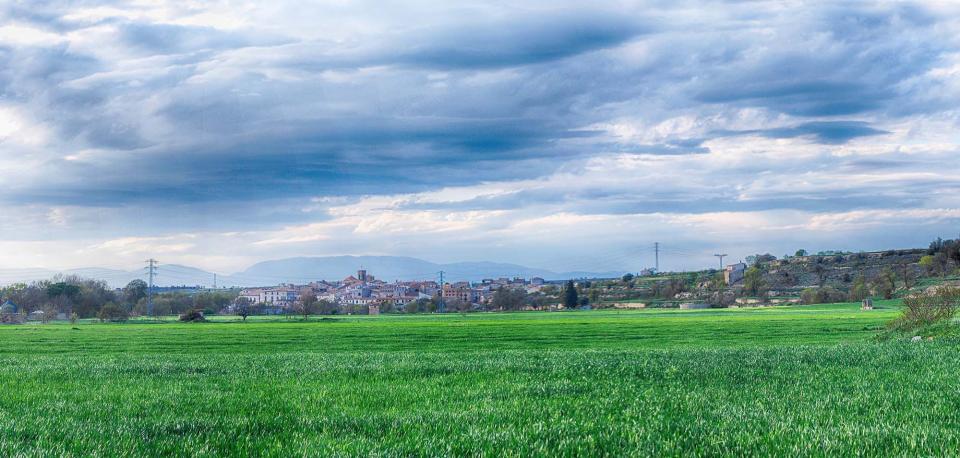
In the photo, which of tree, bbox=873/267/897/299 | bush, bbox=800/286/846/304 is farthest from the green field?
tree, bbox=873/267/897/299

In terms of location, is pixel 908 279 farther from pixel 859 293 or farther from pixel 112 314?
pixel 112 314

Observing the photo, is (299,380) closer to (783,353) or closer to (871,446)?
(871,446)

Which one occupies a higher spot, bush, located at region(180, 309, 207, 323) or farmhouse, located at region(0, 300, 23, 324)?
farmhouse, located at region(0, 300, 23, 324)

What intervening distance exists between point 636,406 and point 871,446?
14.9ft

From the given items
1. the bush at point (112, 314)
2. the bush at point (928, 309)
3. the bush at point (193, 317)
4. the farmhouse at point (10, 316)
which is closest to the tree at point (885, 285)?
the bush at point (928, 309)

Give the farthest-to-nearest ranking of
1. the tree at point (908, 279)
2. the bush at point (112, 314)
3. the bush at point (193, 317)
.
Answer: the tree at point (908, 279)
the bush at point (112, 314)
the bush at point (193, 317)

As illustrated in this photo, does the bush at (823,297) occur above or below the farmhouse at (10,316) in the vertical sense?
below

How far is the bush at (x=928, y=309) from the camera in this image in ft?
151

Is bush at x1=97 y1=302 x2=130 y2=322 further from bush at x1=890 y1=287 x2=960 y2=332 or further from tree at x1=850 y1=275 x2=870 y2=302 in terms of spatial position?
tree at x1=850 y1=275 x2=870 y2=302

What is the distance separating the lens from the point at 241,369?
24406mm

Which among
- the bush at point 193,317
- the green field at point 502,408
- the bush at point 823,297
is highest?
the green field at point 502,408

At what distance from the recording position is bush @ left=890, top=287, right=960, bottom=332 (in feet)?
151

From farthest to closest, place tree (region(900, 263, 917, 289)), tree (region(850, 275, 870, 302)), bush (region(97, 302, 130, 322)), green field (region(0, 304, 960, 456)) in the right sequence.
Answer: tree (region(850, 275, 870, 302))
tree (region(900, 263, 917, 289))
bush (region(97, 302, 130, 322))
green field (region(0, 304, 960, 456))

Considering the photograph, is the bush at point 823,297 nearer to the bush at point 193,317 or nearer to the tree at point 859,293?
the tree at point 859,293
